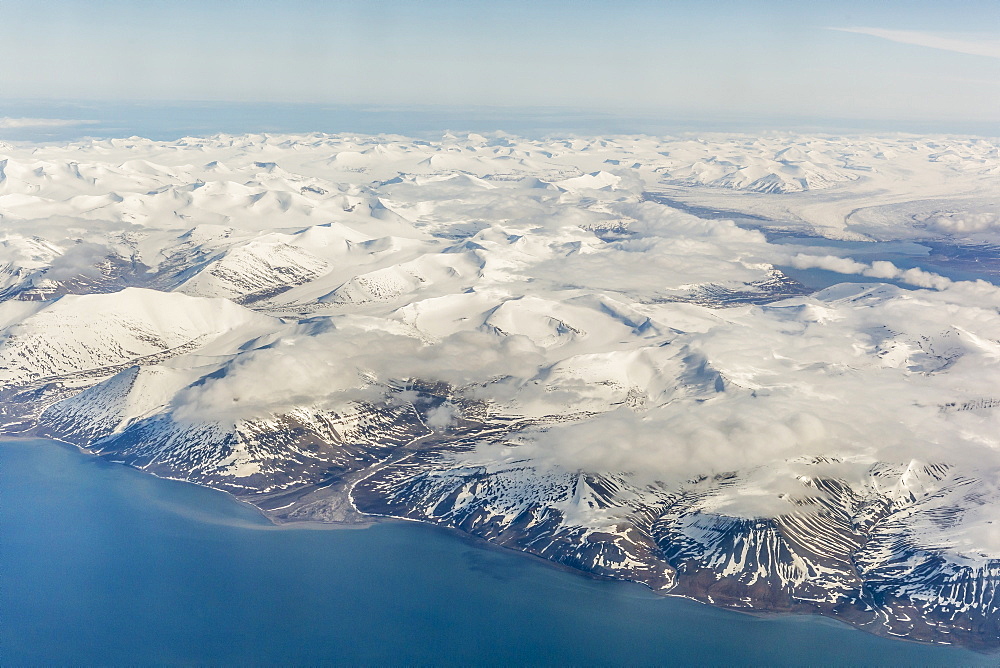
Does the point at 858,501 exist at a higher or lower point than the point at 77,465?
higher

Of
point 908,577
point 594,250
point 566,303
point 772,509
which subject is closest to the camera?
point 908,577

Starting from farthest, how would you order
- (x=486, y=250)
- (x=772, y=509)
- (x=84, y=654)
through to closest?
(x=486, y=250) < (x=772, y=509) < (x=84, y=654)

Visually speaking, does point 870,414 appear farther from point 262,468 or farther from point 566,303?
point 262,468

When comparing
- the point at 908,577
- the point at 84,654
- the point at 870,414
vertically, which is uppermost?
the point at 870,414

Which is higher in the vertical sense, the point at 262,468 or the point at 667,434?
the point at 667,434

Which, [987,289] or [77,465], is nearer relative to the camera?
[77,465]

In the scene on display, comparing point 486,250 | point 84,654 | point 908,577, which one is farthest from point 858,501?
point 486,250

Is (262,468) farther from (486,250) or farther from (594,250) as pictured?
(594,250)

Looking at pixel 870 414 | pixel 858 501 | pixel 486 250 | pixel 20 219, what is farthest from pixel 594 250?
pixel 20 219

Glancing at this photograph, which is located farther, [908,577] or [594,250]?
[594,250]
